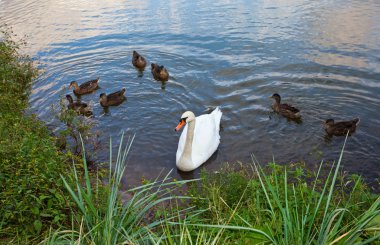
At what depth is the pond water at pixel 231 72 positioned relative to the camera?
8344 mm

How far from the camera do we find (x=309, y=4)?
17906 mm

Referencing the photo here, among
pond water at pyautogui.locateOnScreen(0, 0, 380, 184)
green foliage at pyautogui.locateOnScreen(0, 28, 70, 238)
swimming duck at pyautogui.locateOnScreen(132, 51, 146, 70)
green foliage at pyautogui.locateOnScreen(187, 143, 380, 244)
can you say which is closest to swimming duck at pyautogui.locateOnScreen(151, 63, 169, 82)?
pond water at pyautogui.locateOnScreen(0, 0, 380, 184)

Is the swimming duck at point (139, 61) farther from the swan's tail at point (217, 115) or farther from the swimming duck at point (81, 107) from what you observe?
the swan's tail at point (217, 115)

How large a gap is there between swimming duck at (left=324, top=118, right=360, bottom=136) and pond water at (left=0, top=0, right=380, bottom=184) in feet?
0.60

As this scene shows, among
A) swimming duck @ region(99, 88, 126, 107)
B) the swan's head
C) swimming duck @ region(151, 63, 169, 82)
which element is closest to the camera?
the swan's head

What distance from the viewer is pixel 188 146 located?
770 centimetres

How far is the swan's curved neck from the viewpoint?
7.64 m

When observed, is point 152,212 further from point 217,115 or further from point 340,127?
point 340,127

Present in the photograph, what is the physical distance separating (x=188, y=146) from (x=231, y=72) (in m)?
4.85

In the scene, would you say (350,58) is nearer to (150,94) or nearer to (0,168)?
(150,94)

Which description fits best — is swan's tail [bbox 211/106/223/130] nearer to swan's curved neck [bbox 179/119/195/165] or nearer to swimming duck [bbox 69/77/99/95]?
swan's curved neck [bbox 179/119/195/165]

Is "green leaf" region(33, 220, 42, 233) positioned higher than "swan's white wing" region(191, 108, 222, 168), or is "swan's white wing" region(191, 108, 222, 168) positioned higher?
"green leaf" region(33, 220, 42, 233)

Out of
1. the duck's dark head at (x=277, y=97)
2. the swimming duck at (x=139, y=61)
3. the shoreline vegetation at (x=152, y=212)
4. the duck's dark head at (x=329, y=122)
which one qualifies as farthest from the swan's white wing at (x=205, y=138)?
the swimming duck at (x=139, y=61)

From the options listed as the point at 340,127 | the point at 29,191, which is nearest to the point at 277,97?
the point at 340,127
